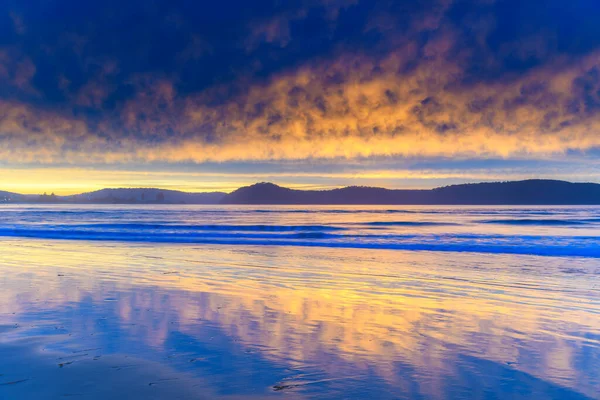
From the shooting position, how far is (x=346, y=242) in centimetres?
2478

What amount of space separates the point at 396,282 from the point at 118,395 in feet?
24.7

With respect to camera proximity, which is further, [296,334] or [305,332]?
[305,332]

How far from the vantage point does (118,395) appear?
167 inches

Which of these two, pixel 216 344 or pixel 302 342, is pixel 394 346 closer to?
pixel 302 342

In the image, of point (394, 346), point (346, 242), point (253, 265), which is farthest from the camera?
point (346, 242)

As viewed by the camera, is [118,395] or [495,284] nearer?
[118,395]

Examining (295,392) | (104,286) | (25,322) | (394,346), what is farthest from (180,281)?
(295,392)

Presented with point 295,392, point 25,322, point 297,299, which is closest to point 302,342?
point 295,392

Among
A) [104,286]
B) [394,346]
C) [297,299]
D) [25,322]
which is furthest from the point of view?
[104,286]

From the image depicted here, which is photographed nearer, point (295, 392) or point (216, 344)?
point (295, 392)

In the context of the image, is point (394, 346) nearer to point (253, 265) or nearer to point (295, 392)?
point (295, 392)

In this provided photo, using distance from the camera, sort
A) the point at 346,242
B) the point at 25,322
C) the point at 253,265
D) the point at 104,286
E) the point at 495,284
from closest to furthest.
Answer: the point at 25,322, the point at 104,286, the point at 495,284, the point at 253,265, the point at 346,242

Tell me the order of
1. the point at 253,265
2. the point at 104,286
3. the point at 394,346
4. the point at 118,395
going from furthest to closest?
1. the point at 253,265
2. the point at 104,286
3. the point at 394,346
4. the point at 118,395

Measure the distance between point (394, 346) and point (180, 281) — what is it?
20.3ft
